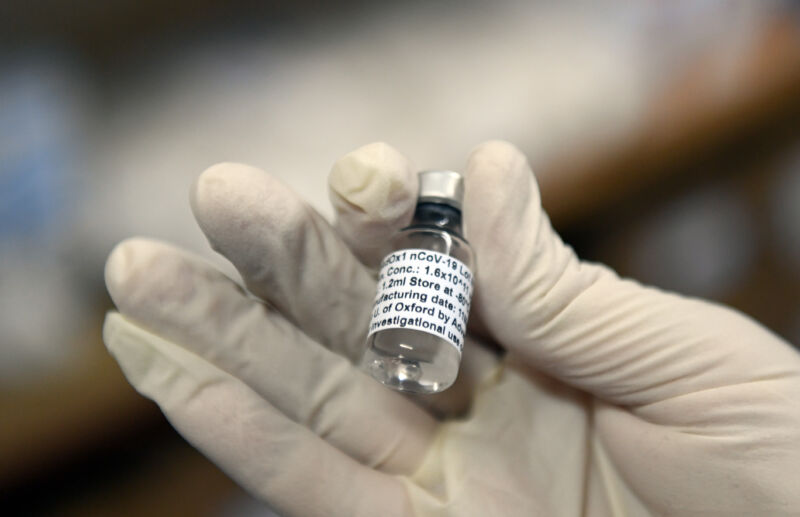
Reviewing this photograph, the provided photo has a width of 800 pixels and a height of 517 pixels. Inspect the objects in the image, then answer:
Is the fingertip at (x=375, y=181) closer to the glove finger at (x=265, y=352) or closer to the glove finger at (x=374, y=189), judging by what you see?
the glove finger at (x=374, y=189)

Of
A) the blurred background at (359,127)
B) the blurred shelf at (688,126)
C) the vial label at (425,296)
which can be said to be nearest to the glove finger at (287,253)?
the vial label at (425,296)

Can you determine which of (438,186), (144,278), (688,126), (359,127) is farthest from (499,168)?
(688,126)

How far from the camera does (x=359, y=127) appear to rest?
1.28m

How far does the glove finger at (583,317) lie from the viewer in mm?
662

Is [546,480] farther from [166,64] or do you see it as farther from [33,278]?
[166,64]

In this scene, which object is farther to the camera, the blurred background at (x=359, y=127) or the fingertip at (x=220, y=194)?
the blurred background at (x=359, y=127)

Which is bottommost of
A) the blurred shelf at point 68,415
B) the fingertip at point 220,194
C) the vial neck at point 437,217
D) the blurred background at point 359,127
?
the blurred shelf at point 68,415

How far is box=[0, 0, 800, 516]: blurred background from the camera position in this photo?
3.70ft

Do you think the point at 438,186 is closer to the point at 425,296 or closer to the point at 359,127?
the point at 425,296

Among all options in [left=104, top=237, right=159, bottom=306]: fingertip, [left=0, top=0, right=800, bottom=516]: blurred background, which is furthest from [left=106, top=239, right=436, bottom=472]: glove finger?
[left=0, top=0, right=800, bottom=516]: blurred background

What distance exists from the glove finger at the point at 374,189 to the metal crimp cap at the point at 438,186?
20mm

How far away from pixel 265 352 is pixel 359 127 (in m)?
0.75

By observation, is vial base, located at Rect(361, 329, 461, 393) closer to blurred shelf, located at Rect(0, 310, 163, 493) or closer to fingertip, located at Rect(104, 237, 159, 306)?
fingertip, located at Rect(104, 237, 159, 306)

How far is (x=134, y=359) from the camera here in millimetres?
616
